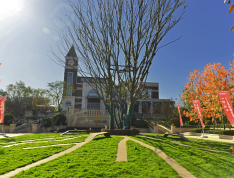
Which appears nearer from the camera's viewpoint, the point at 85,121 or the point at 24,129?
the point at 24,129

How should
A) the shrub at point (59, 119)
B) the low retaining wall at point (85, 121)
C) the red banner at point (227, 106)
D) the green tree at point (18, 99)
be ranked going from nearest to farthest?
1. the red banner at point (227, 106)
2. the shrub at point (59, 119)
3. the low retaining wall at point (85, 121)
4. the green tree at point (18, 99)

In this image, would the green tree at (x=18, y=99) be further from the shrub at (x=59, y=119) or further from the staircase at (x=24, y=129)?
the shrub at (x=59, y=119)

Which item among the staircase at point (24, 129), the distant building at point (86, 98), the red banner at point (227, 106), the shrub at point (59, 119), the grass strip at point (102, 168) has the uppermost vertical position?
the distant building at point (86, 98)

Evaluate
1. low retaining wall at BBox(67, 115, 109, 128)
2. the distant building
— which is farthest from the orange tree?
the distant building

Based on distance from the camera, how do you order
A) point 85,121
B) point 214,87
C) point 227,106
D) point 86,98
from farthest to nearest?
point 86,98
point 85,121
point 214,87
point 227,106

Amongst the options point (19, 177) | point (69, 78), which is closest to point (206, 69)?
point (19, 177)

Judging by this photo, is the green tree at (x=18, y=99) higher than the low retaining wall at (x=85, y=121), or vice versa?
the green tree at (x=18, y=99)

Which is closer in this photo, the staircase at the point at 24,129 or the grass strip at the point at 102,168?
the grass strip at the point at 102,168

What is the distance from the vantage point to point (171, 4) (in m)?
11.1

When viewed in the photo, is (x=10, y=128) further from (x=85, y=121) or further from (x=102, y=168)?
(x=102, y=168)

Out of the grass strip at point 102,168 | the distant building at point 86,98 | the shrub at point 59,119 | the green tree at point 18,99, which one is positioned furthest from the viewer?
the distant building at point 86,98

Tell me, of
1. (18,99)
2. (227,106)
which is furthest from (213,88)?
(18,99)

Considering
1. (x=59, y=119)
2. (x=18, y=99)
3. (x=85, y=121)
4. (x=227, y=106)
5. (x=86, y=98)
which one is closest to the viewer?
(x=227, y=106)

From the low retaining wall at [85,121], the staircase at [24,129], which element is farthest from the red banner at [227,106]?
the staircase at [24,129]
